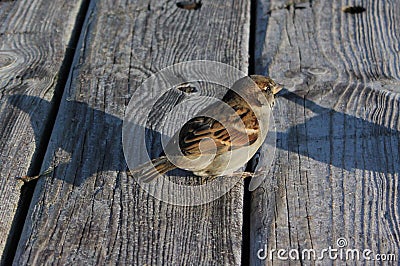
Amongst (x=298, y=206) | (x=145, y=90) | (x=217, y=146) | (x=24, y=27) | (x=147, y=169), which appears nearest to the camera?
(x=298, y=206)

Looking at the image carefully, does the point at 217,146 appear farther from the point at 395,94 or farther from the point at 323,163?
the point at 395,94

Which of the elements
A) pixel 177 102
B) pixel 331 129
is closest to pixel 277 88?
pixel 331 129

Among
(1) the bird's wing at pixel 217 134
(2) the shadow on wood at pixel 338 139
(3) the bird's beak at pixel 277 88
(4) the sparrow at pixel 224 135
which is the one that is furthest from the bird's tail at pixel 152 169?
(3) the bird's beak at pixel 277 88

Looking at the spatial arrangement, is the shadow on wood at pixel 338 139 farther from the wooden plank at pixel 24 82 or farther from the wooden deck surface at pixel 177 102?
the wooden plank at pixel 24 82

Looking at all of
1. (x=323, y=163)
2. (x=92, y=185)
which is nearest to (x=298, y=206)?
(x=323, y=163)

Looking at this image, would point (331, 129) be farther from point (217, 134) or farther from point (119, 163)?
point (119, 163)

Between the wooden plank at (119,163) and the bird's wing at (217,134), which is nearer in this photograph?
the wooden plank at (119,163)

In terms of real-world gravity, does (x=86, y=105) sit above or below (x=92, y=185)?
above
